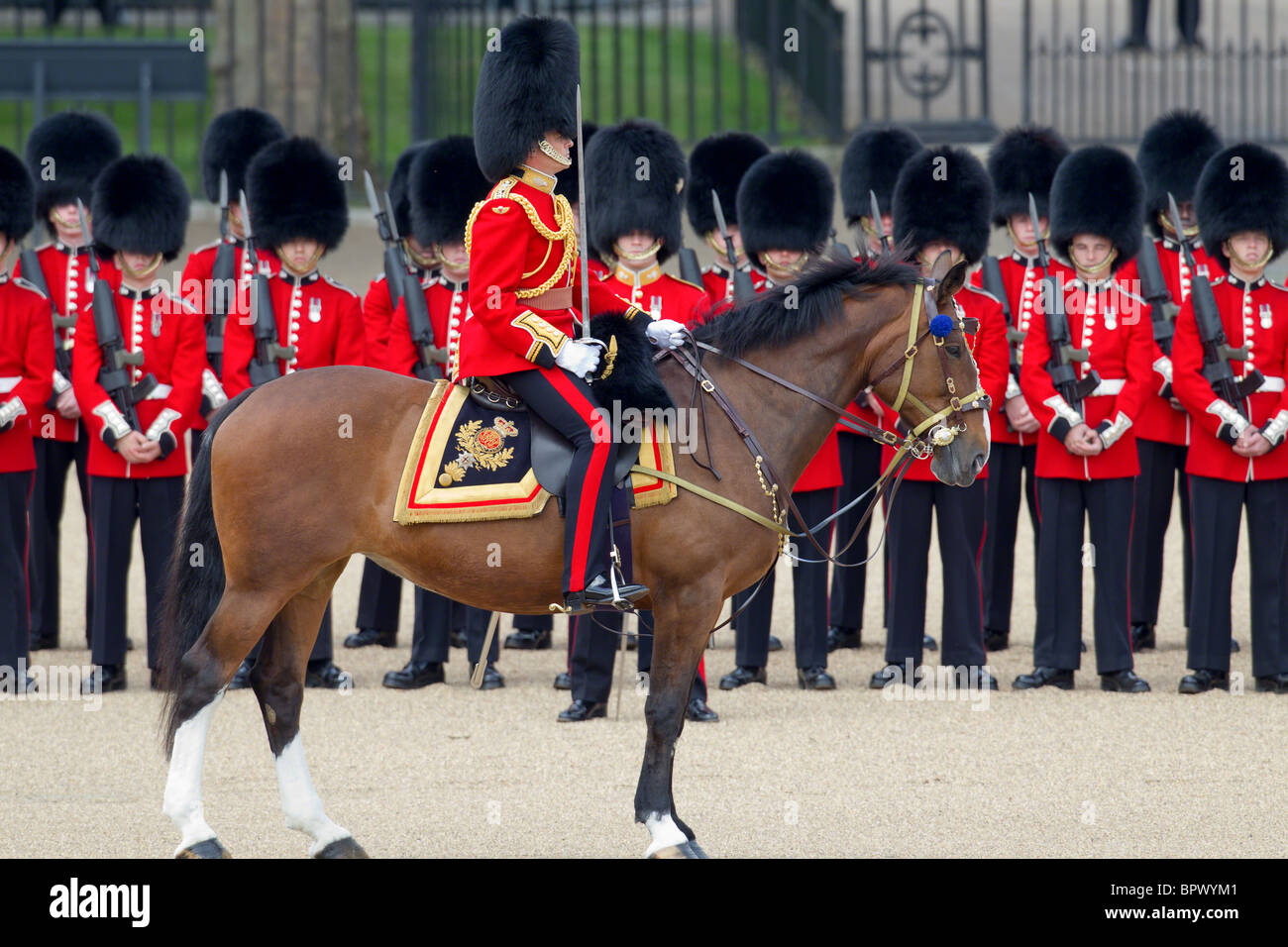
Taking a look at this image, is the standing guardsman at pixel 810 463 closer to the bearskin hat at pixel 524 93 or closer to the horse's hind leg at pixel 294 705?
the bearskin hat at pixel 524 93

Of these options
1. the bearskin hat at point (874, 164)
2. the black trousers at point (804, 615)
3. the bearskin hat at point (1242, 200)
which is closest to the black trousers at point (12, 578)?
the black trousers at point (804, 615)

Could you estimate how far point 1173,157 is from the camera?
8.49 metres

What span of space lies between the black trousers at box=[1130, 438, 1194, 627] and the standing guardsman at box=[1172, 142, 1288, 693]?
2.38 ft

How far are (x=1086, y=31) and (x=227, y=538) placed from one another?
7.78 meters

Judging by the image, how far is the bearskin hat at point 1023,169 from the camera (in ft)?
26.8

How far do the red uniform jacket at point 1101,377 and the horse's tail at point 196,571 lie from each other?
321 cm

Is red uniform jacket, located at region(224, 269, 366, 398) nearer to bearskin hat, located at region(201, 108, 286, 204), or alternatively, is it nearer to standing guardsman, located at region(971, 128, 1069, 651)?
bearskin hat, located at region(201, 108, 286, 204)

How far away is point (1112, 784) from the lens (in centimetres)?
554

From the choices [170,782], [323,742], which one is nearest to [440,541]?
[170,782]

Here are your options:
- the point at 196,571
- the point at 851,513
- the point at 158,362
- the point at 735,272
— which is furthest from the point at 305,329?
the point at 851,513

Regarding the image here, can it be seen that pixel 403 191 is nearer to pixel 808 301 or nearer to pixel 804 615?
pixel 804 615

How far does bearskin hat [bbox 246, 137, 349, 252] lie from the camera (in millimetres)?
7264

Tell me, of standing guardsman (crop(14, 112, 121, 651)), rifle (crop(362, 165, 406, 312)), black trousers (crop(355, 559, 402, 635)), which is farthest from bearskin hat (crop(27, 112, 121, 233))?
black trousers (crop(355, 559, 402, 635))
